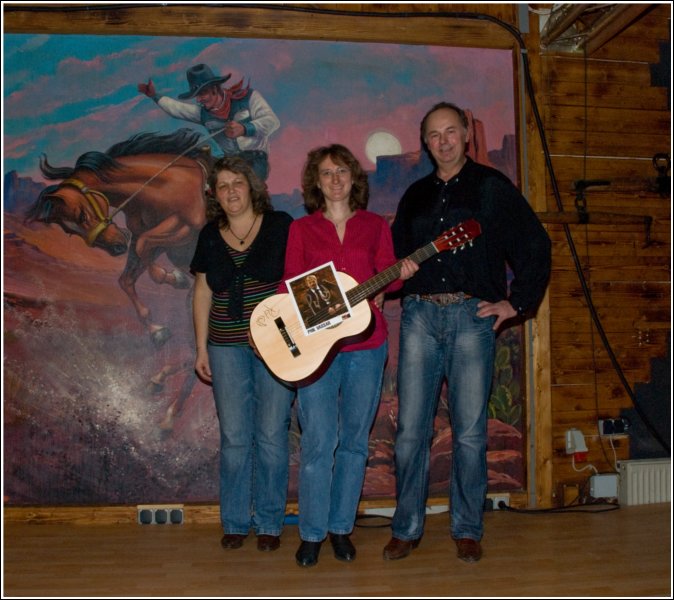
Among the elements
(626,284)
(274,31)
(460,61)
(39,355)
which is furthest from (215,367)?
(626,284)

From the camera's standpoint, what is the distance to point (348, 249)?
2.58 m

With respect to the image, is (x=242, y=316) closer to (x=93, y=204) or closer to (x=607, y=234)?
(x=93, y=204)

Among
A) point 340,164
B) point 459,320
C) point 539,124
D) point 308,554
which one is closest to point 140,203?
point 340,164

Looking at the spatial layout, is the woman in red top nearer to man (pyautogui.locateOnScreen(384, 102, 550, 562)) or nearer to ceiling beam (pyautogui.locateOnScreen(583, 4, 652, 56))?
man (pyautogui.locateOnScreen(384, 102, 550, 562))

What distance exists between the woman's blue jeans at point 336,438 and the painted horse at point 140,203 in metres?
1.16

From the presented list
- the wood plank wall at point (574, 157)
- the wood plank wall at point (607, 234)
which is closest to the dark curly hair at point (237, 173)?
the wood plank wall at point (574, 157)

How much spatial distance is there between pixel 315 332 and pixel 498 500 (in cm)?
158

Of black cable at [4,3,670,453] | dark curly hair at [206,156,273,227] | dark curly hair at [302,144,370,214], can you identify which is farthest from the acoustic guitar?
black cable at [4,3,670,453]

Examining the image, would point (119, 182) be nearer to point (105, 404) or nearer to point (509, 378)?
point (105, 404)

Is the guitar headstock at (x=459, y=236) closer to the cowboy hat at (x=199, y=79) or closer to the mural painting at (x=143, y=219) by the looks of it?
the mural painting at (x=143, y=219)

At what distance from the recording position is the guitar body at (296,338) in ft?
7.99

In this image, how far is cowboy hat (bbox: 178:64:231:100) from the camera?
3352 mm

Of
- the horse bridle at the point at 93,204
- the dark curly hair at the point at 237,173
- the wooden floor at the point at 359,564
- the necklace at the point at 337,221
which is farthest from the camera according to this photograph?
the horse bridle at the point at 93,204

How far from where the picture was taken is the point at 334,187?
2.60 m
